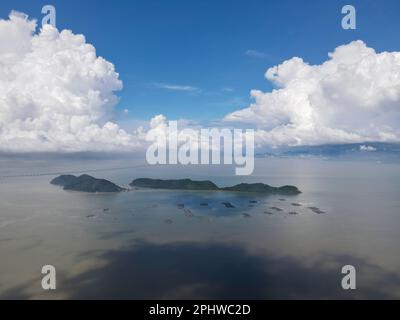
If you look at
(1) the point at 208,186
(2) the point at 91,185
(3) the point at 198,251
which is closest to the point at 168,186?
(1) the point at 208,186

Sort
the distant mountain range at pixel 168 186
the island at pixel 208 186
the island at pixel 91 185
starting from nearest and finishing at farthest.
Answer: the island at pixel 208 186 < the distant mountain range at pixel 168 186 < the island at pixel 91 185

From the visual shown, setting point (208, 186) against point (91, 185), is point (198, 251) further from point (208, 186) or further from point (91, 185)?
point (91, 185)

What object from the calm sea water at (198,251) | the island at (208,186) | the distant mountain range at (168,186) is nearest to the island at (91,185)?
the distant mountain range at (168,186)

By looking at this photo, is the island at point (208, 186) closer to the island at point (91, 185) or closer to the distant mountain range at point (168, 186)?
the distant mountain range at point (168, 186)

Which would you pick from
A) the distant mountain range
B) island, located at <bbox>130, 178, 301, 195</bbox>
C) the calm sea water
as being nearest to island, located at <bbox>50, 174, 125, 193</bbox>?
the distant mountain range

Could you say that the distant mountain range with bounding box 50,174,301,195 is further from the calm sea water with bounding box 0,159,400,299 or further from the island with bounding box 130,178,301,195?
the calm sea water with bounding box 0,159,400,299
